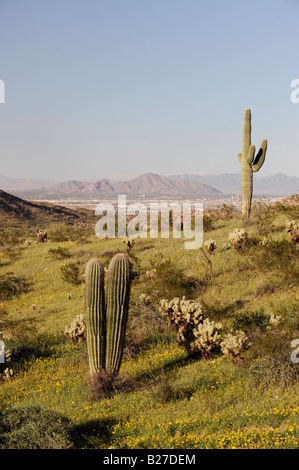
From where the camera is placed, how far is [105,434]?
6.50 meters

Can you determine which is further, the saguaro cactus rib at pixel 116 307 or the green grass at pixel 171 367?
the saguaro cactus rib at pixel 116 307

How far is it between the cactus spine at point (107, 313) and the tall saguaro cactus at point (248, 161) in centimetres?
1343

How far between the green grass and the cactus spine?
30.3 inches

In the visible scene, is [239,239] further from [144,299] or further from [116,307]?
[116,307]

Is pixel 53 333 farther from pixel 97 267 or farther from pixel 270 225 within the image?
pixel 270 225

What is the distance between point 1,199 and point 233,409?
227 feet

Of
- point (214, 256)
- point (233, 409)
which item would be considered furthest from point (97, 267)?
point (214, 256)

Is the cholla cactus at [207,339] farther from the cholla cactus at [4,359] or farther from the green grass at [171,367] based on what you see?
the cholla cactus at [4,359]

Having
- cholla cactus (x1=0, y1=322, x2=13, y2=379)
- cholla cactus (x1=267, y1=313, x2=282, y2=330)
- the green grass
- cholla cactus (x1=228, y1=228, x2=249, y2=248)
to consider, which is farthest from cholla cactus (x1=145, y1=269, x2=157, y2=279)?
cholla cactus (x1=0, y1=322, x2=13, y2=379)

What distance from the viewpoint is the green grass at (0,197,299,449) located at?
604 cm

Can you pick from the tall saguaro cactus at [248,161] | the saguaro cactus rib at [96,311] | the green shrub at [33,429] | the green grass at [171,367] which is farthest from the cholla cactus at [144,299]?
the tall saguaro cactus at [248,161]

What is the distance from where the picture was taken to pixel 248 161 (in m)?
20.2

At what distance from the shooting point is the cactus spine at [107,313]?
8.05m

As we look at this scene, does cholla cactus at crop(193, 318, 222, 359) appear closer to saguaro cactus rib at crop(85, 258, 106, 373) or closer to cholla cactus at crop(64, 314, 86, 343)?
saguaro cactus rib at crop(85, 258, 106, 373)
